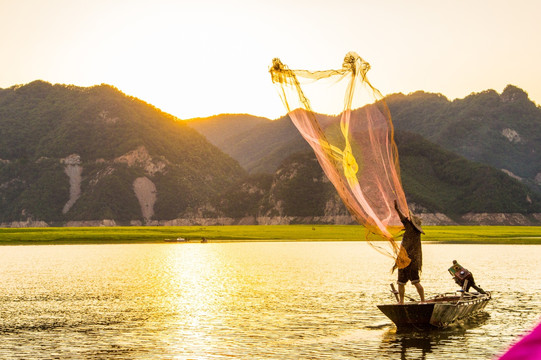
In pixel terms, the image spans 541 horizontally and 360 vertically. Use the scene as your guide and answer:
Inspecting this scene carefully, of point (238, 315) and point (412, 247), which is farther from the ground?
point (412, 247)

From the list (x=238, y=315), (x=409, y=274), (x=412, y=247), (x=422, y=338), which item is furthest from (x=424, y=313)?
(x=238, y=315)

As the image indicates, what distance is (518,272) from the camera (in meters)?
49.2

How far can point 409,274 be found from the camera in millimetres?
23703

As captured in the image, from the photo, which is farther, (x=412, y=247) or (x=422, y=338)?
(x=412, y=247)

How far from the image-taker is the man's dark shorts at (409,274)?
23.7 meters

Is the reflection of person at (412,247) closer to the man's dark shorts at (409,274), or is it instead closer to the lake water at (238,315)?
the man's dark shorts at (409,274)

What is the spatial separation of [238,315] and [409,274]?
7.71 m

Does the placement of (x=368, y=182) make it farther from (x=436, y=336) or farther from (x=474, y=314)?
(x=474, y=314)

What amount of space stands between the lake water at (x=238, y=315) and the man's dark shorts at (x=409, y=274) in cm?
183

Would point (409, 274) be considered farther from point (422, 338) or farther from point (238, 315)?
point (238, 315)

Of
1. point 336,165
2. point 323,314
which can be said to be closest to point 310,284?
point 323,314

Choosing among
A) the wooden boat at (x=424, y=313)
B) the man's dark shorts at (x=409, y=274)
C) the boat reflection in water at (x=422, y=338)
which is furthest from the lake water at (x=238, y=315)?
the man's dark shorts at (x=409, y=274)

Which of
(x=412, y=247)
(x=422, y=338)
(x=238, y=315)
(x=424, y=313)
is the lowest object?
(x=238, y=315)

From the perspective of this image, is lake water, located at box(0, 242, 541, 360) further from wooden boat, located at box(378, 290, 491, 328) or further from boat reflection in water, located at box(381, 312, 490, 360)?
wooden boat, located at box(378, 290, 491, 328)
